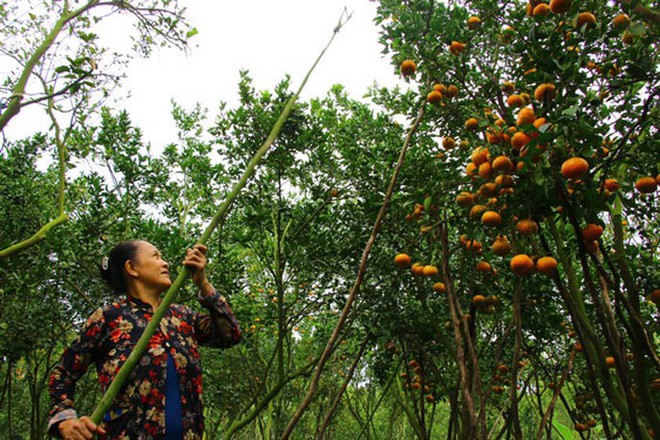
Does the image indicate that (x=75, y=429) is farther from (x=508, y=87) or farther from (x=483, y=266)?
(x=508, y=87)

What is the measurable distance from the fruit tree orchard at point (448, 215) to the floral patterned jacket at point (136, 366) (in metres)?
0.57

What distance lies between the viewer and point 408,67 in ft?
8.31

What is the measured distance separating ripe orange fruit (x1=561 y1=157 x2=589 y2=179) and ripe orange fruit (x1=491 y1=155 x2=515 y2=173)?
24 centimetres

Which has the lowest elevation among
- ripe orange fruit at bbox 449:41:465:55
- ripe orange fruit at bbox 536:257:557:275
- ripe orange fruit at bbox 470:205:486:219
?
ripe orange fruit at bbox 536:257:557:275

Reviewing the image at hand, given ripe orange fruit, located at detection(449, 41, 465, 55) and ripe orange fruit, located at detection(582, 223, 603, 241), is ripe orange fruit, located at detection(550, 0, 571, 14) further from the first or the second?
ripe orange fruit, located at detection(582, 223, 603, 241)

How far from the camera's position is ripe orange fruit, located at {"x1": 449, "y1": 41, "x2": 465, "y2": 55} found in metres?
2.49

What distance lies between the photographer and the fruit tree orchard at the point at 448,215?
1837 millimetres

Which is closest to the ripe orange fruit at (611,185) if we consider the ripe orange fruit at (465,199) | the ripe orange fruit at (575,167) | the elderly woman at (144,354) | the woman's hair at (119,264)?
the ripe orange fruit at (575,167)

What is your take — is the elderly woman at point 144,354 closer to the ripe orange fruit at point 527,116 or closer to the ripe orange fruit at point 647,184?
the ripe orange fruit at point 527,116

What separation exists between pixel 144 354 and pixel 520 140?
1.57 metres

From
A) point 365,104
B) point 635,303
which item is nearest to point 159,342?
point 635,303

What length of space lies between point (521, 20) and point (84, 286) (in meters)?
4.80

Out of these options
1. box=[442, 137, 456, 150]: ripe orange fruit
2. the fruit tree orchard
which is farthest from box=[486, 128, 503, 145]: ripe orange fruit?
box=[442, 137, 456, 150]: ripe orange fruit

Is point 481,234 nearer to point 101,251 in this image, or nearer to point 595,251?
point 595,251
